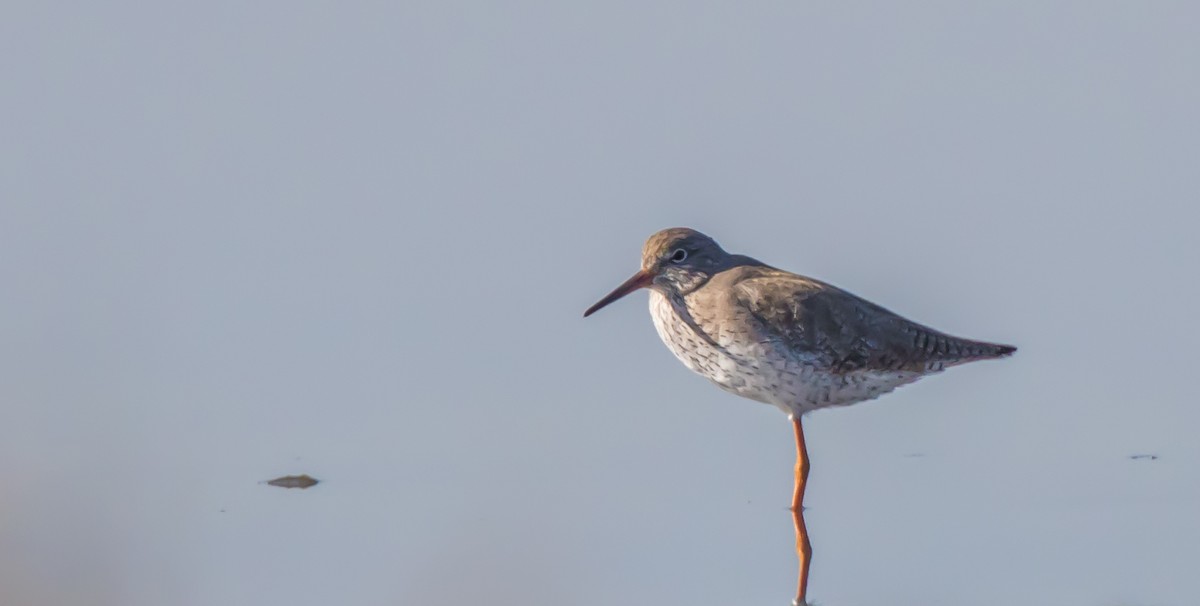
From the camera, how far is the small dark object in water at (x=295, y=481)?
832 centimetres

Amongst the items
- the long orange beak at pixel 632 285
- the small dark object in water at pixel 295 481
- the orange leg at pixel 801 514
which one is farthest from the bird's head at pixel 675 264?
the small dark object in water at pixel 295 481

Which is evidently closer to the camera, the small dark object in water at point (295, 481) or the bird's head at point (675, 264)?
the small dark object in water at point (295, 481)

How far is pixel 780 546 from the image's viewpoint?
25.6 ft

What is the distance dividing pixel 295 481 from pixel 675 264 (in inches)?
91.2

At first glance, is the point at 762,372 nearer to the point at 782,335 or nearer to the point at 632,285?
the point at 782,335

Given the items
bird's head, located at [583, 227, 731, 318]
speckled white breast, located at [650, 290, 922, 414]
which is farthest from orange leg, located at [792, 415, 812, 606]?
bird's head, located at [583, 227, 731, 318]

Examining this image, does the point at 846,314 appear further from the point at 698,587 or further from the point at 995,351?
the point at 698,587

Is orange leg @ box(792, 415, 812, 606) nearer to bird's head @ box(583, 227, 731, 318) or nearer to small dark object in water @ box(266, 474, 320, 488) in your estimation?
bird's head @ box(583, 227, 731, 318)

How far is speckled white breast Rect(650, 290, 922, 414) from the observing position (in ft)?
28.6

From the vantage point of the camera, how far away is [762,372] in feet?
28.6

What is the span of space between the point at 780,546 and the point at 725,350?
1.32 meters

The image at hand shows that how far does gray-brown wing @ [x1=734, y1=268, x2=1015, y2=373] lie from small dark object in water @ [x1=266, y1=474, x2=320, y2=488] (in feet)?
7.63

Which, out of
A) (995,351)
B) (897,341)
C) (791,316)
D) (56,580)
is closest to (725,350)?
(791,316)

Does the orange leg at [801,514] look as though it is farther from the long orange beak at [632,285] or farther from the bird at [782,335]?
the long orange beak at [632,285]
